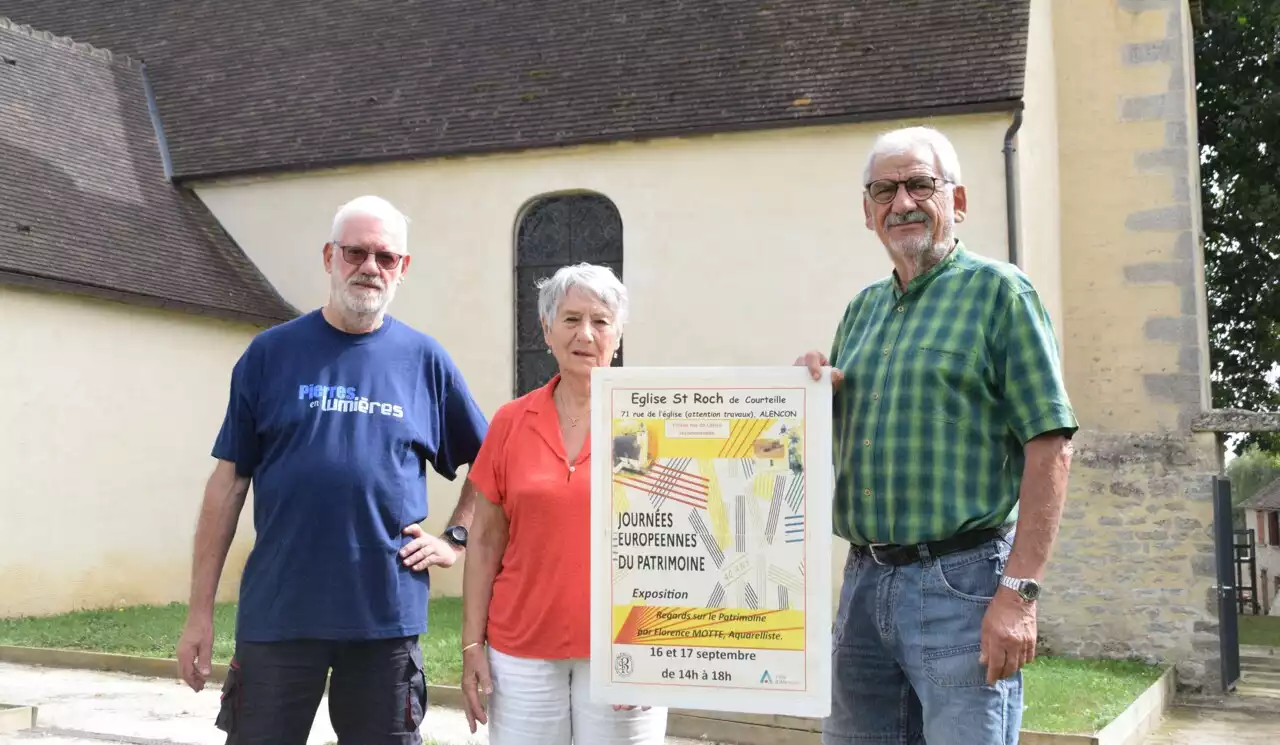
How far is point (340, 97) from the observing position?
53.3ft

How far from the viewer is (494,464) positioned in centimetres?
340

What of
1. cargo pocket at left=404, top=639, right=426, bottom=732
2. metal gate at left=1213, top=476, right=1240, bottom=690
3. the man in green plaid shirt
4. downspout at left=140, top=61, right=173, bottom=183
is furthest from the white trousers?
downspout at left=140, top=61, right=173, bottom=183

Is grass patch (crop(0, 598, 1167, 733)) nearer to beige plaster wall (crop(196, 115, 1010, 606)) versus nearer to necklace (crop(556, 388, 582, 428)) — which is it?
beige plaster wall (crop(196, 115, 1010, 606))

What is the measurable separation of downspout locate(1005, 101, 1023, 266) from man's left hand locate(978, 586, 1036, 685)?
34.3 ft

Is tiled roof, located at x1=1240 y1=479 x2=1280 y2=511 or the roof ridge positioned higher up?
the roof ridge

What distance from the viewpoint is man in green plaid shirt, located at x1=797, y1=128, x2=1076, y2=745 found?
2867 millimetres

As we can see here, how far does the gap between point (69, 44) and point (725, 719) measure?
14581 millimetres

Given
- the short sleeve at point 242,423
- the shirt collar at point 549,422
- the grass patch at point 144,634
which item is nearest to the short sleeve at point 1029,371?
the shirt collar at point 549,422

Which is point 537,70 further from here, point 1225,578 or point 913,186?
point 913,186

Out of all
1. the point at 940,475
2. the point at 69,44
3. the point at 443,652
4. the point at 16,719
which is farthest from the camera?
the point at 69,44

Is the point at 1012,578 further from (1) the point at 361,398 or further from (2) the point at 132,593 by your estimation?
(2) the point at 132,593

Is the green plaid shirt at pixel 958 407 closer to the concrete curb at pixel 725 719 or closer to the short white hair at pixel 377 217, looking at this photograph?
the short white hair at pixel 377 217

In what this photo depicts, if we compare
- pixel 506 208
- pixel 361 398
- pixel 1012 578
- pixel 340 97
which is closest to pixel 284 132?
pixel 340 97

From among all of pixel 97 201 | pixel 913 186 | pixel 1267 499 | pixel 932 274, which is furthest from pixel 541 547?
pixel 1267 499
